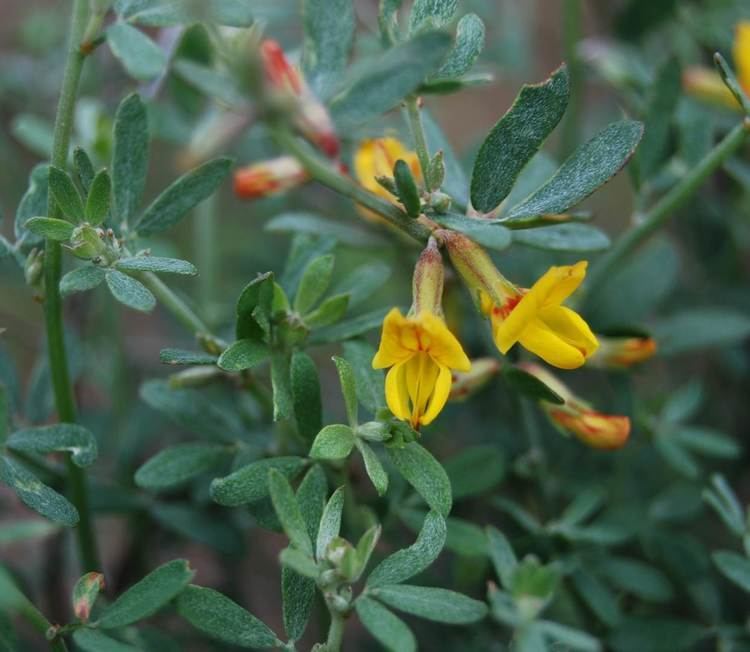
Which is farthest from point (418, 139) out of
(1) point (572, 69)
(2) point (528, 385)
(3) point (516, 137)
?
(1) point (572, 69)

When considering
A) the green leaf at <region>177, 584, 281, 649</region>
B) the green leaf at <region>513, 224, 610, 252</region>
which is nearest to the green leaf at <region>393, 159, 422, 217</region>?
the green leaf at <region>513, 224, 610, 252</region>

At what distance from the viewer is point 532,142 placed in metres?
1.04

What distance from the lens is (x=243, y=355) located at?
107cm

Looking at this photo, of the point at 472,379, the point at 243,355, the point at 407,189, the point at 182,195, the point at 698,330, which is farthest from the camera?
the point at 698,330

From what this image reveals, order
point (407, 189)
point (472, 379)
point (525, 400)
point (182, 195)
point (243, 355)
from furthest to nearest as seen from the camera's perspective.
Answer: point (525, 400) → point (472, 379) → point (182, 195) → point (243, 355) → point (407, 189)

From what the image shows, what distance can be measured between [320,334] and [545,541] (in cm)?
50

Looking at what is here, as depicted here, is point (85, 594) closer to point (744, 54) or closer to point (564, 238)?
point (564, 238)

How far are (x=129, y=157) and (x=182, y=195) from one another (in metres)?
0.08

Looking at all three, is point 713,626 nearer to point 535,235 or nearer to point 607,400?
point 607,400

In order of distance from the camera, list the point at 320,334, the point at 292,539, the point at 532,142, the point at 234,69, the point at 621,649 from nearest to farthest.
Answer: the point at 234,69
the point at 292,539
the point at 532,142
the point at 320,334
the point at 621,649

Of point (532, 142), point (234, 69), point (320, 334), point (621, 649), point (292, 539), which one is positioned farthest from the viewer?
point (621, 649)

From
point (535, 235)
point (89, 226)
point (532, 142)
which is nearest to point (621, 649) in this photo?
point (535, 235)

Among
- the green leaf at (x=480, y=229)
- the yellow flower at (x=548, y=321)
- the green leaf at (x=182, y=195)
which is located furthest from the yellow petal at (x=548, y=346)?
the green leaf at (x=182, y=195)

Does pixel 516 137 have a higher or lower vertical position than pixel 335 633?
higher
